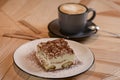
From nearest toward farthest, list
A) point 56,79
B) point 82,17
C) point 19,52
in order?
point 56,79 → point 19,52 → point 82,17

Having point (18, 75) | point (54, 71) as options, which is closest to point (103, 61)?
point (54, 71)

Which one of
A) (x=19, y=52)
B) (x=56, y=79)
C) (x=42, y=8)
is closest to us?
(x=56, y=79)

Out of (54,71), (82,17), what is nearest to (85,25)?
(82,17)

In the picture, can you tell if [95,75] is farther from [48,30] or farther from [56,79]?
[48,30]

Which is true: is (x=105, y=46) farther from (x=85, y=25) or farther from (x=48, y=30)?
(x=48, y=30)

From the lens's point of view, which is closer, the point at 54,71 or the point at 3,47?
the point at 54,71

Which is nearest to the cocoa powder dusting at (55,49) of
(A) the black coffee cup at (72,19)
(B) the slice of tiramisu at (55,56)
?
(B) the slice of tiramisu at (55,56)

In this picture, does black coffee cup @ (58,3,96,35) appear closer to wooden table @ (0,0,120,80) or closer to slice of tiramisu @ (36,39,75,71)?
wooden table @ (0,0,120,80)
